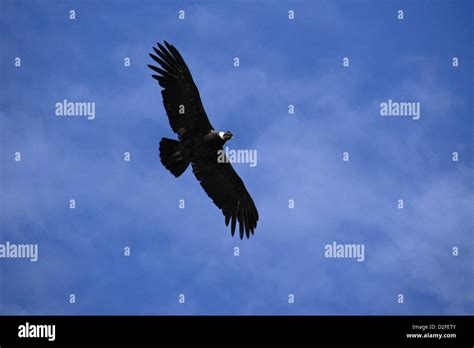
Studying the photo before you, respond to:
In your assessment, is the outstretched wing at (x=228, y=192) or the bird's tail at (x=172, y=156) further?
the outstretched wing at (x=228, y=192)

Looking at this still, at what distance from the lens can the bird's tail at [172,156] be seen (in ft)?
63.1

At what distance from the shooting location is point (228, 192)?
2066 centimetres

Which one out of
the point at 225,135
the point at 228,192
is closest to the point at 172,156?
the point at 225,135

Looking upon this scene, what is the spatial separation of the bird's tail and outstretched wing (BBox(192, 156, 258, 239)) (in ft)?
3.11

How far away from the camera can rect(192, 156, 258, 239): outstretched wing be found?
20.4 m

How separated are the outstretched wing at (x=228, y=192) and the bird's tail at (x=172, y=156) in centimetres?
95

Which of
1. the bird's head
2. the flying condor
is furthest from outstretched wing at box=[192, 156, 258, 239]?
the bird's head

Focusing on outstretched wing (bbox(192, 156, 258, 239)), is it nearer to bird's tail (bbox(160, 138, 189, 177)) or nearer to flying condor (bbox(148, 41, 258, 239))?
flying condor (bbox(148, 41, 258, 239))

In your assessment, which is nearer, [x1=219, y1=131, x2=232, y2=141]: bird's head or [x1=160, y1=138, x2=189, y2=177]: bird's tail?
[x1=160, y1=138, x2=189, y2=177]: bird's tail

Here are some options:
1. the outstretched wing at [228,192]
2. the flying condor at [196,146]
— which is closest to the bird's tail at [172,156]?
the flying condor at [196,146]

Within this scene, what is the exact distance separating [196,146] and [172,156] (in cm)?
73

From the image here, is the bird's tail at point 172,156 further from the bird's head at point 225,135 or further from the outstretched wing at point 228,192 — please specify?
the bird's head at point 225,135
